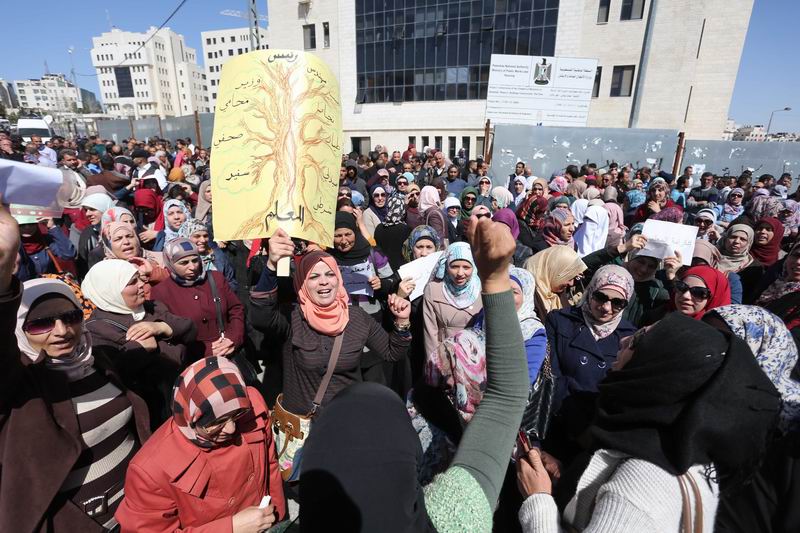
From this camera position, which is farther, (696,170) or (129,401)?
(696,170)

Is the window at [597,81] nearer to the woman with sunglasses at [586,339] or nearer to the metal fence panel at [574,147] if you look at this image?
the metal fence panel at [574,147]

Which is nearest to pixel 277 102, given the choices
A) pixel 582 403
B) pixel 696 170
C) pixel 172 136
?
pixel 582 403

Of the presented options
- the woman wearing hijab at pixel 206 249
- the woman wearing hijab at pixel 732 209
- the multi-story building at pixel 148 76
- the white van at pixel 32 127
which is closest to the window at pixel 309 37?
the white van at pixel 32 127

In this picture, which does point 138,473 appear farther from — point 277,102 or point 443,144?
point 443,144

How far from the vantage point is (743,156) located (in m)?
13.8

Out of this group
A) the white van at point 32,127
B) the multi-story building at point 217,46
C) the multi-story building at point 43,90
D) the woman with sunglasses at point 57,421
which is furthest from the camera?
the multi-story building at point 43,90

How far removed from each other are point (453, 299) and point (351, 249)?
1.18 meters

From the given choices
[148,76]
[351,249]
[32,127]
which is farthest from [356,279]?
[148,76]

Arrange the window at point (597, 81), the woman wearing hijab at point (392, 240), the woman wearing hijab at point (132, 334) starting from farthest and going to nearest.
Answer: the window at point (597, 81)
the woman wearing hijab at point (392, 240)
the woman wearing hijab at point (132, 334)

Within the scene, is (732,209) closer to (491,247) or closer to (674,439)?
(674,439)

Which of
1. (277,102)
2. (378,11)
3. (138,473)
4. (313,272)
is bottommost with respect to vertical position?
(138,473)

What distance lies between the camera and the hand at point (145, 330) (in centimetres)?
230

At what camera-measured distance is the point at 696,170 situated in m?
14.1

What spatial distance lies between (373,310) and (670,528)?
2.91m
